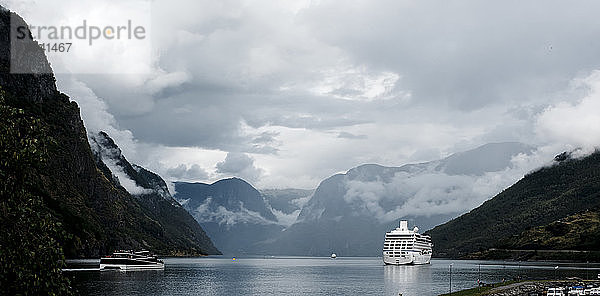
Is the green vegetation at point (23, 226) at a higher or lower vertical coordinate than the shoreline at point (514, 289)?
higher

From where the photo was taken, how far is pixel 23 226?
2402 cm

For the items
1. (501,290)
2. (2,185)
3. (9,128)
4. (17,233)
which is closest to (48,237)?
(17,233)

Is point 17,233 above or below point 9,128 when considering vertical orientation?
below

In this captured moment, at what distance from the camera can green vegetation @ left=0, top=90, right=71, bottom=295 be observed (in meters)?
23.3

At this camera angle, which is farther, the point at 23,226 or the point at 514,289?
the point at 514,289

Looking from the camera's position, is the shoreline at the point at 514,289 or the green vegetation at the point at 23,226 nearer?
the green vegetation at the point at 23,226

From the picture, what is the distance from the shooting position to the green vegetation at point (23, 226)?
76.6 ft

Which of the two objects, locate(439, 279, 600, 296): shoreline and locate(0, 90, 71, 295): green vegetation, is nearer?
locate(0, 90, 71, 295): green vegetation

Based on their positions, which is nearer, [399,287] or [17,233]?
[17,233]

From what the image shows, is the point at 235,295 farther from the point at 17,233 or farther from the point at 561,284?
the point at 17,233

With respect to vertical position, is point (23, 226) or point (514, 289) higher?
point (23, 226)

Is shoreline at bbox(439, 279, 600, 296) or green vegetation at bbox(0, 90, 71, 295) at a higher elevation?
green vegetation at bbox(0, 90, 71, 295)

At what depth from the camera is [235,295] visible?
14888 cm

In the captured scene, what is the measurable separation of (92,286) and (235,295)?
37752 mm
